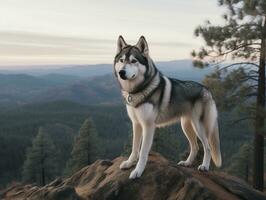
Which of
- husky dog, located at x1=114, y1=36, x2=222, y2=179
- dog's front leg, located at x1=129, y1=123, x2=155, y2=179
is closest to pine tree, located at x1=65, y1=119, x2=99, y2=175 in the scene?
husky dog, located at x1=114, y1=36, x2=222, y2=179

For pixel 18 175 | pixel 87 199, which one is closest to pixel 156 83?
pixel 87 199

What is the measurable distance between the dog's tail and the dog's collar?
5.87 feet

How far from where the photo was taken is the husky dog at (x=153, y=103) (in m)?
10.0

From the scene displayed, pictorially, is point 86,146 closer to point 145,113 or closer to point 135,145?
point 135,145

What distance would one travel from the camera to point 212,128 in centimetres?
1170

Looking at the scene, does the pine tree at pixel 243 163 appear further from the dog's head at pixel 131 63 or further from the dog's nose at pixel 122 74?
the dog's nose at pixel 122 74

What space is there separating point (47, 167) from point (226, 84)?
96.3 feet

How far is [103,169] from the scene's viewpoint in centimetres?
1323

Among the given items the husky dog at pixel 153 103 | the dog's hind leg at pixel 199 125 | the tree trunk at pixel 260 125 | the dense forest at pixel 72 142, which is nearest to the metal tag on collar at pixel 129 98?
the husky dog at pixel 153 103

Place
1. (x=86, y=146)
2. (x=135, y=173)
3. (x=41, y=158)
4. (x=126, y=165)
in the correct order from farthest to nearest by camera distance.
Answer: (x=41, y=158) < (x=86, y=146) < (x=126, y=165) < (x=135, y=173)

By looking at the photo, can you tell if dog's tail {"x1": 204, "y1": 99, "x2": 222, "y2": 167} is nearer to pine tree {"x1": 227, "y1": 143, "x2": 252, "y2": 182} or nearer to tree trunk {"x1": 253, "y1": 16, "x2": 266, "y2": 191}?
tree trunk {"x1": 253, "y1": 16, "x2": 266, "y2": 191}

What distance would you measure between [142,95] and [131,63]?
3.24ft

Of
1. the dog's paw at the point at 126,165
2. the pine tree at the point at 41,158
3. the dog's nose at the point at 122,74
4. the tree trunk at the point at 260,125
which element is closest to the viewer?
the dog's nose at the point at 122,74

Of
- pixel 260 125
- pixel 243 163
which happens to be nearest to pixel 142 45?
pixel 260 125
